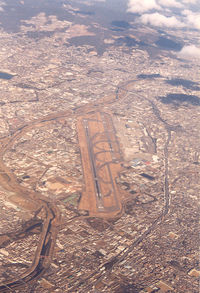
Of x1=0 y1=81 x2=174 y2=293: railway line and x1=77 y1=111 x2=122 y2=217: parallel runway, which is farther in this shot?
x1=77 y1=111 x2=122 y2=217: parallel runway

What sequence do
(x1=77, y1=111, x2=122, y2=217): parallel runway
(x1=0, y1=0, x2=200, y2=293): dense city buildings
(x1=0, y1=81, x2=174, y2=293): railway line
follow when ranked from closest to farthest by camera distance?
(x1=0, y1=0, x2=200, y2=293): dense city buildings, (x1=0, y1=81, x2=174, y2=293): railway line, (x1=77, y1=111, x2=122, y2=217): parallel runway

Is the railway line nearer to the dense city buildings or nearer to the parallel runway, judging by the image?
the parallel runway

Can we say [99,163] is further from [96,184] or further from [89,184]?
[89,184]

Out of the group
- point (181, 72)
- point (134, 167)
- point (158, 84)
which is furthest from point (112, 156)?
point (181, 72)

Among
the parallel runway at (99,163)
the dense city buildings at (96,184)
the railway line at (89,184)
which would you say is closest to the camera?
the dense city buildings at (96,184)

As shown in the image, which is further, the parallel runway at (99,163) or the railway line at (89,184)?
the parallel runway at (99,163)

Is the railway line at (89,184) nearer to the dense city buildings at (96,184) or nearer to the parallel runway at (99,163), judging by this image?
the parallel runway at (99,163)

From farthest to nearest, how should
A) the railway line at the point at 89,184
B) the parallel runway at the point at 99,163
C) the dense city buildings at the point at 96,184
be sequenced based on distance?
1. the parallel runway at the point at 99,163
2. the railway line at the point at 89,184
3. the dense city buildings at the point at 96,184

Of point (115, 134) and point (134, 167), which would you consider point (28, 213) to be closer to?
point (134, 167)

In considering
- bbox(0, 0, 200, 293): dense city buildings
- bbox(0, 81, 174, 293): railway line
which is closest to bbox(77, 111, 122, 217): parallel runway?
bbox(0, 81, 174, 293): railway line

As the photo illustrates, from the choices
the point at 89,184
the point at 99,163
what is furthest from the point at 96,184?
the point at 99,163

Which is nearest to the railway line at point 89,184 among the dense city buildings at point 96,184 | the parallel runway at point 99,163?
the parallel runway at point 99,163
